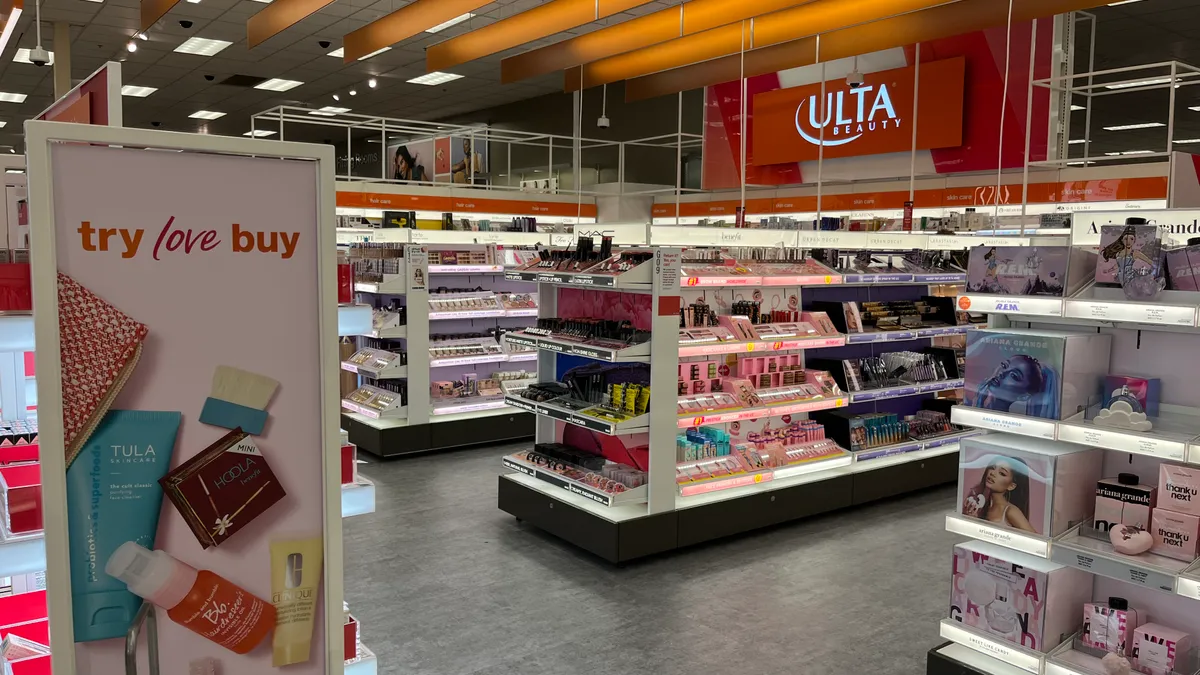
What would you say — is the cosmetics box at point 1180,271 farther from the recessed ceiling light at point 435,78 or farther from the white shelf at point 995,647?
the recessed ceiling light at point 435,78

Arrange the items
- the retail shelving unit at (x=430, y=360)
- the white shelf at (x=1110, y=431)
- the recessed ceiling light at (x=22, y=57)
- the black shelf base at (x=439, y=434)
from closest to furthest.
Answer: the white shelf at (x=1110, y=431) → the black shelf base at (x=439, y=434) → the retail shelving unit at (x=430, y=360) → the recessed ceiling light at (x=22, y=57)

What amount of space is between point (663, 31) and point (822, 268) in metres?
2.21

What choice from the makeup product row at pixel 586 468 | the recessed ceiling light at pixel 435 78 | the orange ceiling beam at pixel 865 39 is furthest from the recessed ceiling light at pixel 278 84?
the makeup product row at pixel 586 468

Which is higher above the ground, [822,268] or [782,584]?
[822,268]

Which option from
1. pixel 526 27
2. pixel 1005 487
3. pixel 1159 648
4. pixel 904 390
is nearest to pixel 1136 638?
pixel 1159 648

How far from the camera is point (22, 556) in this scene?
1732mm

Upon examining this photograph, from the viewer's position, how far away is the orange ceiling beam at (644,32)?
19.1 ft

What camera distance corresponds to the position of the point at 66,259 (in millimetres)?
1437

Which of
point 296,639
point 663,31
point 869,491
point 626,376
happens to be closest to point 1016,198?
point 869,491

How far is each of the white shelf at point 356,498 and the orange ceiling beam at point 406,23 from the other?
15.3ft

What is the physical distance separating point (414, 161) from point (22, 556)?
13255 millimetres

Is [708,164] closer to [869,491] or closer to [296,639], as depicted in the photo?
[869,491]

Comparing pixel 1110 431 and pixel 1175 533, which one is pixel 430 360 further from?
pixel 1175 533

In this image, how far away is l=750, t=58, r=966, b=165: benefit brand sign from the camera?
9.12 m
